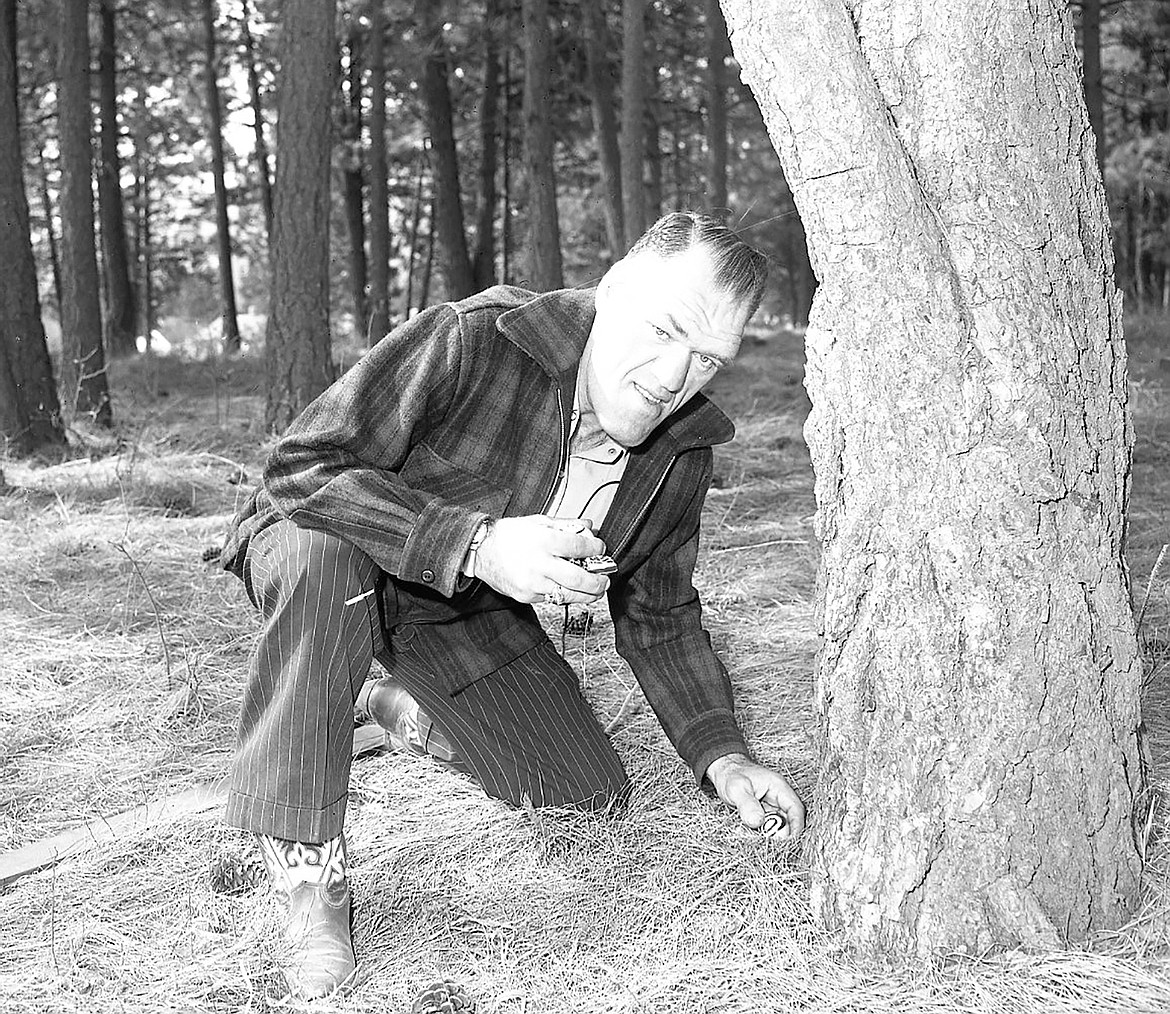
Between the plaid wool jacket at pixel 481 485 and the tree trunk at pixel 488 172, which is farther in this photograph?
the tree trunk at pixel 488 172

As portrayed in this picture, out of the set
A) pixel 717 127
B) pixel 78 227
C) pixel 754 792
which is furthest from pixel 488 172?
pixel 754 792

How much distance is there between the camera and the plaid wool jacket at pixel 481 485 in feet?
6.81

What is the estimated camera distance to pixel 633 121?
998cm

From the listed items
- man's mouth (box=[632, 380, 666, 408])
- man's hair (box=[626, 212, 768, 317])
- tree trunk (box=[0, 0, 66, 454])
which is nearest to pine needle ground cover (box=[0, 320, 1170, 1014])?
man's mouth (box=[632, 380, 666, 408])

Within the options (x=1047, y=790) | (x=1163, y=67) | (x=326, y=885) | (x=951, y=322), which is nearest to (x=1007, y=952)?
(x=1047, y=790)

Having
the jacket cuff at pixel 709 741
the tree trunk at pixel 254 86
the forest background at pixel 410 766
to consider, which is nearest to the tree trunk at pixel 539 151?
the forest background at pixel 410 766

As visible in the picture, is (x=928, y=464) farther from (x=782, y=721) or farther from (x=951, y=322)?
(x=782, y=721)

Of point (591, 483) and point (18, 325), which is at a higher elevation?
point (18, 325)

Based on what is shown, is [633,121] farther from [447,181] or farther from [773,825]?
[773,825]

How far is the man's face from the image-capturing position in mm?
2086

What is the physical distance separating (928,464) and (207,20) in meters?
13.7

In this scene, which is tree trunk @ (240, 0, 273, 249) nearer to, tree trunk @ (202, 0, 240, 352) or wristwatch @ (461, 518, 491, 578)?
tree trunk @ (202, 0, 240, 352)

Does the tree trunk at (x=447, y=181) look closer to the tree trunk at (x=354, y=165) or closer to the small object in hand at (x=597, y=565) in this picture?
the tree trunk at (x=354, y=165)

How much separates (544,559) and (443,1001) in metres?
0.67
